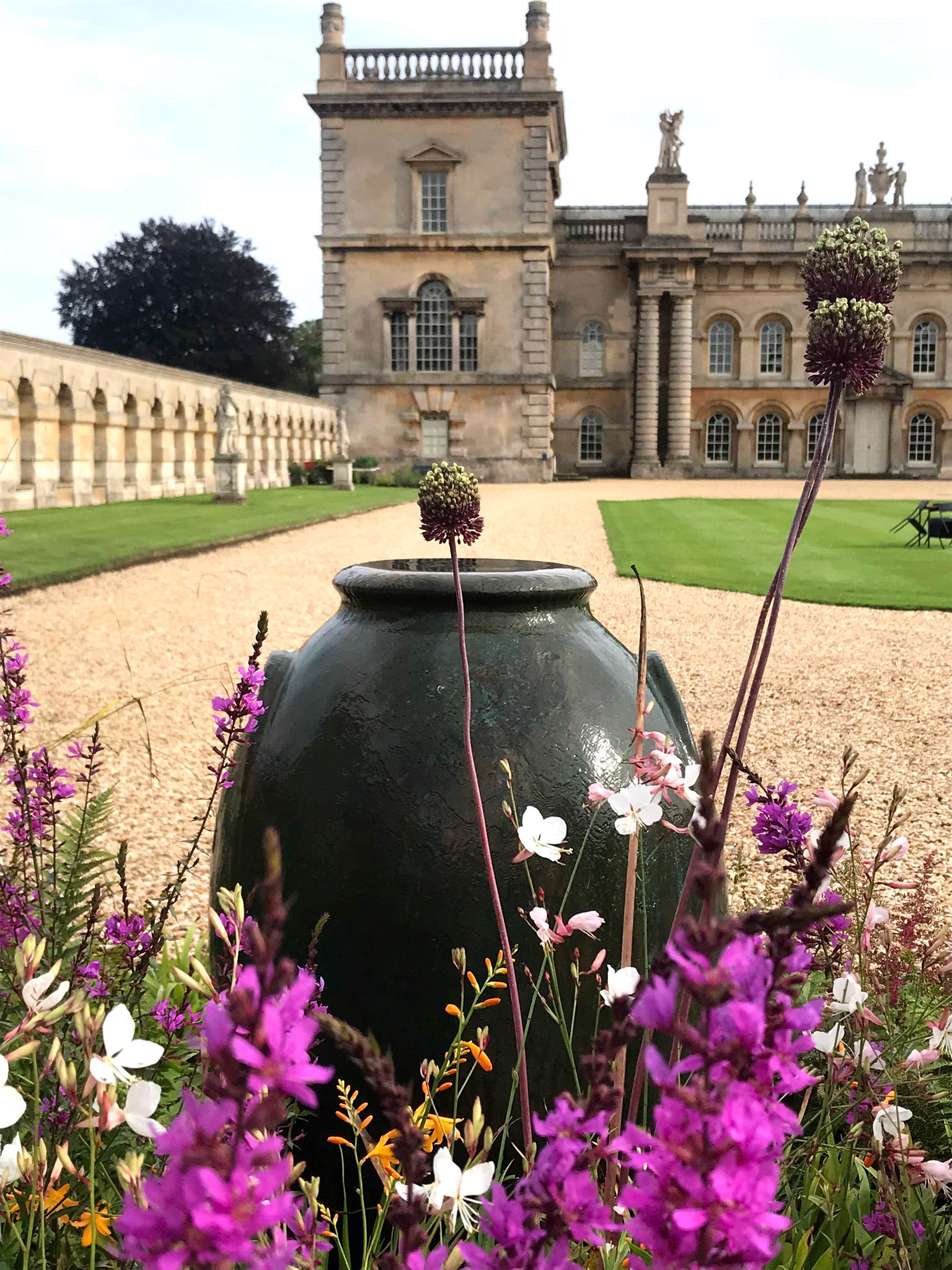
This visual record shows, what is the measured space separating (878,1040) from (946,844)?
9.52 ft

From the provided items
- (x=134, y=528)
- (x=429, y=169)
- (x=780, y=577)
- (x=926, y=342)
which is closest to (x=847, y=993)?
(x=780, y=577)

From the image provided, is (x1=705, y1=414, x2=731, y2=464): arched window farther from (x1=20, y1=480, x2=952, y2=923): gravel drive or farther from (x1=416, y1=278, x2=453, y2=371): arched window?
(x1=20, y1=480, x2=952, y2=923): gravel drive

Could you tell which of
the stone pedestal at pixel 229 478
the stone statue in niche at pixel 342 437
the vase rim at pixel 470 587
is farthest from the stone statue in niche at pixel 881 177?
the vase rim at pixel 470 587

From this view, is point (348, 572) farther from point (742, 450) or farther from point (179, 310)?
point (179, 310)

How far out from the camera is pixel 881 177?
4734cm

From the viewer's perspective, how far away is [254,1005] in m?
0.51

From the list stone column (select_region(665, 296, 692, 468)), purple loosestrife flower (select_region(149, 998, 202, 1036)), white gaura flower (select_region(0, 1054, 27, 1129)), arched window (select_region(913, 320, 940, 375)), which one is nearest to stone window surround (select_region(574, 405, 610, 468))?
stone column (select_region(665, 296, 692, 468))

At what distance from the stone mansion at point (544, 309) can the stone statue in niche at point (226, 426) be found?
14.6 metres

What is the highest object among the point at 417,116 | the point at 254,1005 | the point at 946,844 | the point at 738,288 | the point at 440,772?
the point at 417,116

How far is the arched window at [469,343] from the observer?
3850 centimetres

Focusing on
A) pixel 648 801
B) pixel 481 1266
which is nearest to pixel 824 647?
pixel 648 801

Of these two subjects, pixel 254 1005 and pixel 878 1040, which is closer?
pixel 254 1005

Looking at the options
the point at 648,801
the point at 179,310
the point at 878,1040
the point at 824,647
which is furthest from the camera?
the point at 179,310

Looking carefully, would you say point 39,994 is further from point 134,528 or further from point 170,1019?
point 134,528
